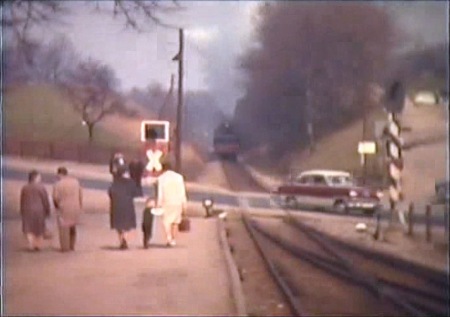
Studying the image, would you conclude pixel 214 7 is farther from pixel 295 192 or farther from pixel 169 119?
pixel 295 192

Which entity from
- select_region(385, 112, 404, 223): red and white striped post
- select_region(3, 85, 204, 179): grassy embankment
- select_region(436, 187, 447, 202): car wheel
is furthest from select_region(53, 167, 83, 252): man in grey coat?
select_region(436, 187, 447, 202): car wheel

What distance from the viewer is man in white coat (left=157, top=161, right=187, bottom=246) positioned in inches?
88.0

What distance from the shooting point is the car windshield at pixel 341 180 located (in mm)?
2238

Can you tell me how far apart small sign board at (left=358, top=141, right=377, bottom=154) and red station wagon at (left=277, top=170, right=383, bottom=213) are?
0.24ft

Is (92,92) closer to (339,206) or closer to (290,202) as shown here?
(290,202)

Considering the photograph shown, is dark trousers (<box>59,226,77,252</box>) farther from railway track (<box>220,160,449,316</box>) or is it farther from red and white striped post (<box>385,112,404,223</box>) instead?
red and white striped post (<box>385,112,404,223</box>)

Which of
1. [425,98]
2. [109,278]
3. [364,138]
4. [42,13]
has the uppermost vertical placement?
[42,13]

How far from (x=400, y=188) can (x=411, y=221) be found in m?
0.09

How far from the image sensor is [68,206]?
220 cm

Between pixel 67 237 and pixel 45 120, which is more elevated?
pixel 45 120

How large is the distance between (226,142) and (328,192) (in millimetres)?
295

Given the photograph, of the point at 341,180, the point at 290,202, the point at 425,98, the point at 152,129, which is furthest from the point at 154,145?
the point at 425,98

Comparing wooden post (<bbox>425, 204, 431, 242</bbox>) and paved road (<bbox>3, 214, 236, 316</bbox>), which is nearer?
paved road (<bbox>3, 214, 236, 316</bbox>)

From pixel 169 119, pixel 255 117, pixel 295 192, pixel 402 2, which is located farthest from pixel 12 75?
pixel 402 2
